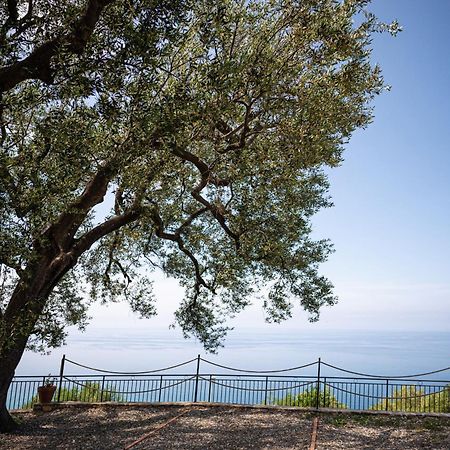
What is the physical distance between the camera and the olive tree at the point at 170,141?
8.10 m

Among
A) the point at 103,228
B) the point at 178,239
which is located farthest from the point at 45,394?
the point at 178,239

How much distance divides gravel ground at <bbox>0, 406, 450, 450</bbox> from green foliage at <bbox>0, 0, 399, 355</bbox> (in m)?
2.52

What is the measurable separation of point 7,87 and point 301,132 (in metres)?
6.42

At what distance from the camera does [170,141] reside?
29.6ft

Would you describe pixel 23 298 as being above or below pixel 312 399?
above

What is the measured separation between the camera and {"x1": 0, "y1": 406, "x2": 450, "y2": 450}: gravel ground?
12.5 meters

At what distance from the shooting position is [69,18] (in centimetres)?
853

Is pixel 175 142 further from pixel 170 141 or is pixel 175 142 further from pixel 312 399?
pixel 312 399

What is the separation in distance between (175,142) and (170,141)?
107 millimetres

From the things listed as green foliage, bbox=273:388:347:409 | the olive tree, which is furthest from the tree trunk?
green foliage, bbox=273:388:347:409

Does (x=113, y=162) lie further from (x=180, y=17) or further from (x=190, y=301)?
(x=190, y=301)

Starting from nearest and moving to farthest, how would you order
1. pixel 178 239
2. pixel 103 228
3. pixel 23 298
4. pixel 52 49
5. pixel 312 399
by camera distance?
1. pixel 52 49
2. pixel 23 298
3. pixel 103 228
4. pixel 178 239
5. pixel 312 399

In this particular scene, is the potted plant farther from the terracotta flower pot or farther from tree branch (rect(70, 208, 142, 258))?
tree branch (rect(70, 208, 142, 258))

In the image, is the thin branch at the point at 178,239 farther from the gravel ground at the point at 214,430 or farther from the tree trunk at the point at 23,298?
the gravel ground at the point at 214,430
